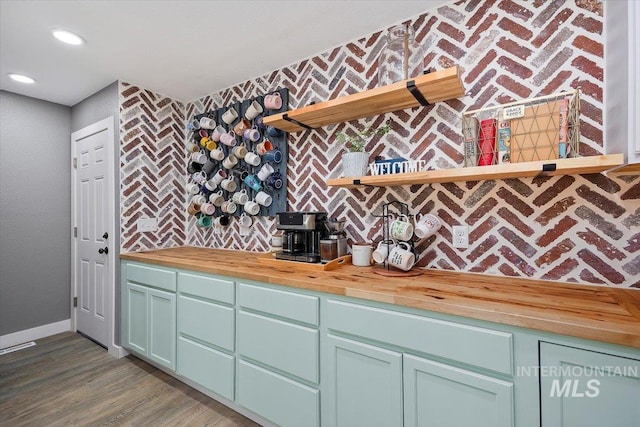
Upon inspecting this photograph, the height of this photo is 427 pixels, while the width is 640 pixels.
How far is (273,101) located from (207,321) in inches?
65.9

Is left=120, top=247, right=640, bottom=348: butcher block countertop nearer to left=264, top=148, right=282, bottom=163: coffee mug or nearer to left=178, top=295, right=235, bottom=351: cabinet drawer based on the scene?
left=178, top=295, right=235, bottom=351: cabinet drawer

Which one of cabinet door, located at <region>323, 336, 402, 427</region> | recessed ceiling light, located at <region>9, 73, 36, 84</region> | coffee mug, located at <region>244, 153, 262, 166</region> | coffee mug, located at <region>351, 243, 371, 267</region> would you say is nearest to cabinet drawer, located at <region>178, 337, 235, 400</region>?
cabinet door, located at <region>323, 336, 402, 427</region>

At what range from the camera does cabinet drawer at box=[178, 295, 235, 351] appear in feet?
5.99

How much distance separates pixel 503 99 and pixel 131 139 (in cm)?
291

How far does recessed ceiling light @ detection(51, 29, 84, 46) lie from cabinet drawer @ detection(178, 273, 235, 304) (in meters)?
1.72

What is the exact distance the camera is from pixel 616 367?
89cm

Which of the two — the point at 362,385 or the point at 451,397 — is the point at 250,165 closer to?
the point at 362,385

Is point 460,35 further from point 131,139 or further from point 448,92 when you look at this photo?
point 131,139

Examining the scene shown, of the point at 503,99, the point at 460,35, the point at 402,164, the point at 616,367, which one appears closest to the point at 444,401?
the point at 616,367

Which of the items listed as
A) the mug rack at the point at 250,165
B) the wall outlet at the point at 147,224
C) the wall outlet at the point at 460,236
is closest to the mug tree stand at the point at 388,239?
the wall outlet at the point at 460,236

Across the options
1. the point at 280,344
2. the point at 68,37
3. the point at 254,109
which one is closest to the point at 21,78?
the point at 68,37

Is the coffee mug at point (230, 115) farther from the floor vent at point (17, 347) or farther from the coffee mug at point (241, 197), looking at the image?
the floor vent at point (17, 347)

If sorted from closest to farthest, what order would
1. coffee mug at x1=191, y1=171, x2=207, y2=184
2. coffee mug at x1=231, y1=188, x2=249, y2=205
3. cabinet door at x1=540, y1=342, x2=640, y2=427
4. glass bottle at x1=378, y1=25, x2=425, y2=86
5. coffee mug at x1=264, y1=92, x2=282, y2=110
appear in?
cabinet door at x1=540, y1=342, x2=640, y2=427, glass bottle at x1=378, y1=25, x2=425, y2=86, coffee mug at x1=264, y1=92, x2=282, y2=110, coffee mug at x1=231, y1=188, x2=249, y2=205, coffee mug at x1=191, y1=171, x2=207, y2=184

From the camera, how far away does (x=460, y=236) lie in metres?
1.66
